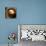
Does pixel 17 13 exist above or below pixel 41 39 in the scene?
above

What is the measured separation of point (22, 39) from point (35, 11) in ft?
3.26

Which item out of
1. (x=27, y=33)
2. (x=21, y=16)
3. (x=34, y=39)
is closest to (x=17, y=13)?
(x=21, y=16)

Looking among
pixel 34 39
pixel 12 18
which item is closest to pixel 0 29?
pixel 12 18

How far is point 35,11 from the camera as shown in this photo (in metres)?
4.16

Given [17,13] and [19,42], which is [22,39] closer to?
[19,42]

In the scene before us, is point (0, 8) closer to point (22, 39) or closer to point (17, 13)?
point (17, 13)

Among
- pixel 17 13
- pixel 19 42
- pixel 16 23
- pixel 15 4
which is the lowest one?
pixel 19 42

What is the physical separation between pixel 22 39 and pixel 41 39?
22.9 inches

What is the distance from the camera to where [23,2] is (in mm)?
4164

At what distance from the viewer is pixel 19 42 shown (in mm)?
3984

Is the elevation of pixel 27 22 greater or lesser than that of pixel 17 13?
lesser

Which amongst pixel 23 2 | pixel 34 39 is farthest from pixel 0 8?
pixel 34 39

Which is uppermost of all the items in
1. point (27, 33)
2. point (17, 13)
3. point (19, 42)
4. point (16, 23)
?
point (17, 13)

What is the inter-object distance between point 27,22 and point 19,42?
69cm
